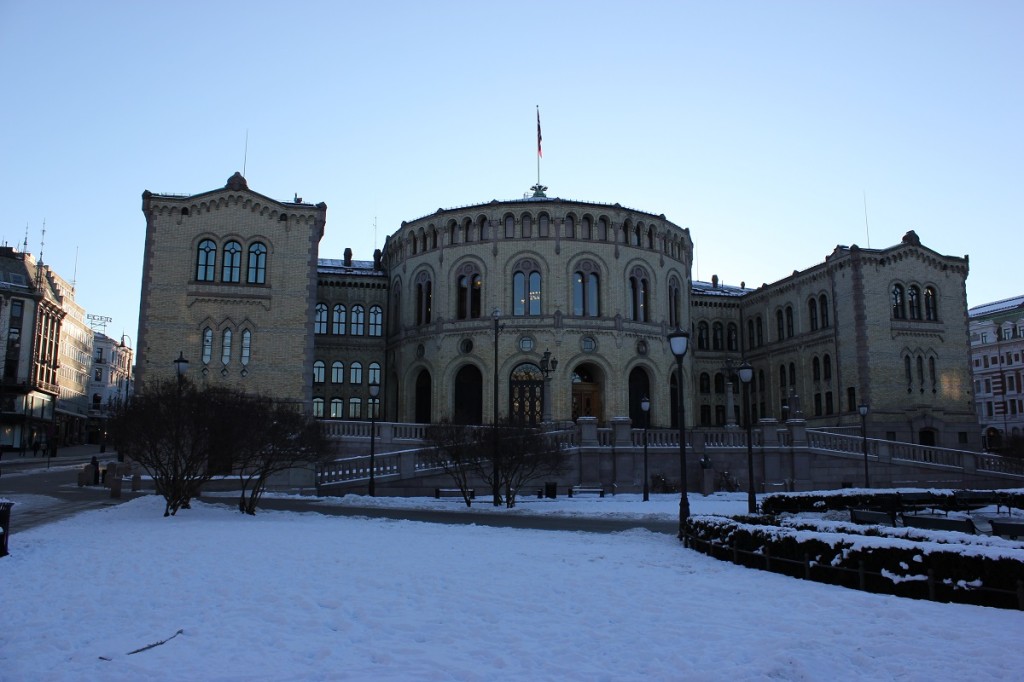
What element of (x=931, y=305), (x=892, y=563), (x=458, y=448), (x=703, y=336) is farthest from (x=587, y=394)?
(x=892, y=563)

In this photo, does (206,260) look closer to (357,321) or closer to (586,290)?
(357,321)

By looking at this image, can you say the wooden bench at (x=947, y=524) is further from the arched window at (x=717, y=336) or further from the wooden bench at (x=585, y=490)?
the arched window at (x=717, y=336)

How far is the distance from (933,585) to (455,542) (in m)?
9.00

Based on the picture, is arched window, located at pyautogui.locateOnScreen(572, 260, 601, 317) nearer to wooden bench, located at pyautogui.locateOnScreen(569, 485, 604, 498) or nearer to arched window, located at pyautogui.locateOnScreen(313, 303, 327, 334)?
wooden bench, located at pyautogui.locateOnScreen(569, 485, 604, 498)

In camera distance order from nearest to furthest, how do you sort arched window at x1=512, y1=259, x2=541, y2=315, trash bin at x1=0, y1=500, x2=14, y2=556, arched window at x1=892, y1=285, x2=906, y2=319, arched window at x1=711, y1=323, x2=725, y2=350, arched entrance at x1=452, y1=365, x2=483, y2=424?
trash bin at x1=0, y1=500, x2=14, y2=556 < arched entrance at x1=452, y1=365, x2=483, y2=424 < arched window at x1=512, y1=259, x2=541, y2=315 < arched window at x1=892, y1=285, x2=906, y2=319 < arched window at x1=711, y1=323, x2=725, y2=350

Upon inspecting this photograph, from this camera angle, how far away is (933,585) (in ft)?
35.7

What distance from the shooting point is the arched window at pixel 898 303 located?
5303cm

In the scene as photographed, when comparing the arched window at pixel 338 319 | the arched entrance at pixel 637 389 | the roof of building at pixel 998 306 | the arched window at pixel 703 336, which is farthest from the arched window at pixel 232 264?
the roof of building at pixel 998 306

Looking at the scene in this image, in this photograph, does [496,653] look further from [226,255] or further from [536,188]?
[536,188]

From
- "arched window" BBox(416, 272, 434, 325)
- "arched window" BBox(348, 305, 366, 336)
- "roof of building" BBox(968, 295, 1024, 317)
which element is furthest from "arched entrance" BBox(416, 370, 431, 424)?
"roof of building" BBox(968, 295, 1024, 317)

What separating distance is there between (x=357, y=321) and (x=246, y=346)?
14715mm

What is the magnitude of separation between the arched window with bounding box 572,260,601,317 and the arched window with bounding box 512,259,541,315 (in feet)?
7.43

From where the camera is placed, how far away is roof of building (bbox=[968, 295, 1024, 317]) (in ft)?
287

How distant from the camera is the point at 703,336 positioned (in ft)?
210
